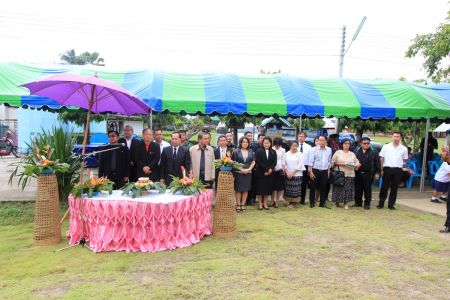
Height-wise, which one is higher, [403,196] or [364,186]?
[364,186]

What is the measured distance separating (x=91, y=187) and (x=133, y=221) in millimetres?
731

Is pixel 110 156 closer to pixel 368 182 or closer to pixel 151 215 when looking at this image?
pixel 151 215

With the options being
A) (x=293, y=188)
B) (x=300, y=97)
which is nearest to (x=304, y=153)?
(x=293, y=188)

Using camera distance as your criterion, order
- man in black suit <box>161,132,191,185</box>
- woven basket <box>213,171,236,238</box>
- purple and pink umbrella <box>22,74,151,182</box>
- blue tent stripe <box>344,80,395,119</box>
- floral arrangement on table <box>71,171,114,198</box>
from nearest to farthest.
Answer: purple and pink umbrella <box>22,74,151,182</box>, floral arrangement on table <box>71,171,114,198</box>, woven basket <box>213,171,236,238</box>, man in black suit <box>161,132,191,185</box>, blue tent stripe <box>344,80,395,119</box>

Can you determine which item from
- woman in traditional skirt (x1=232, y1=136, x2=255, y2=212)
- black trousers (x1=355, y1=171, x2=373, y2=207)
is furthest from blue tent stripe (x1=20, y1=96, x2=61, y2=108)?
black trousers (x1=355, y1=171, x2=373, y2=207)

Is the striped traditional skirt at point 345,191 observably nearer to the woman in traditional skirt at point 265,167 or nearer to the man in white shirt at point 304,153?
the man in white shirt at point 304,153

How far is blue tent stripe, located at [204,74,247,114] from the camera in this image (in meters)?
Answer: 7.97

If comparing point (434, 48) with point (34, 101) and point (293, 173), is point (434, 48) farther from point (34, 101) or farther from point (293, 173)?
point (34, 101)

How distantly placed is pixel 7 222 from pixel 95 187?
7.25 feet

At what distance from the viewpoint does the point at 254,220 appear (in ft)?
20.4

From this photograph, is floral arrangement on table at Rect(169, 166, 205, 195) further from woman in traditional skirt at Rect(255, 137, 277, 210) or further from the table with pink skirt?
woman in traditional skirt at Rect(255, 137, 277, 210)

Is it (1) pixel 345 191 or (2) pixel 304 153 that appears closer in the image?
(1) pixel 345 191

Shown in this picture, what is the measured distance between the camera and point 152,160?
20.2 ft

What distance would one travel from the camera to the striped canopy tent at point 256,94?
7730mm
